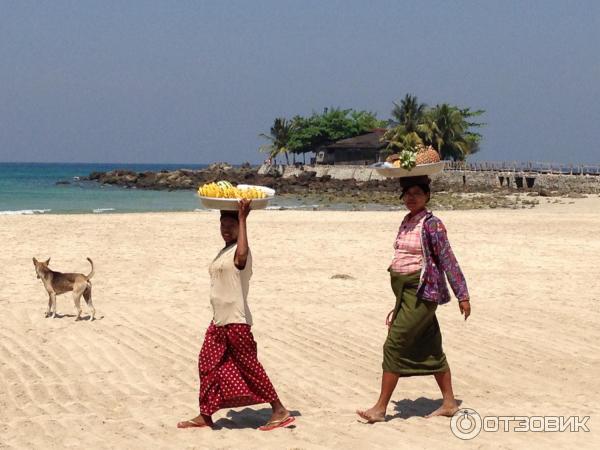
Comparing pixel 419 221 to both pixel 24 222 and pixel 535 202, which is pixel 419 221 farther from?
pixel 535 202

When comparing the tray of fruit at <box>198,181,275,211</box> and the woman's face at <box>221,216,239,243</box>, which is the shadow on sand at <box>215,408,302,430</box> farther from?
the tray of fruit at <box>198,181,275,211</box>

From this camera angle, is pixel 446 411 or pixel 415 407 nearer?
pixel 446 411

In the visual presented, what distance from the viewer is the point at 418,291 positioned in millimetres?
5449

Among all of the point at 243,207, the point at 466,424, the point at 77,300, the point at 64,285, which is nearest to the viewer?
the point at 243,207

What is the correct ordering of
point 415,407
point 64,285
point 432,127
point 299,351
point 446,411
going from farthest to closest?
1. point 432,127
2. point 64,285
3. point 299,351
4. point 415,407
5. point 446,411

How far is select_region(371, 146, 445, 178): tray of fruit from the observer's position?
5.58 m

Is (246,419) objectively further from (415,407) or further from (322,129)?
(322,129)

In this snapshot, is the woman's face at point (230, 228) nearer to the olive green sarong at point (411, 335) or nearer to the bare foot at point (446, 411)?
the olive green sarong at point (411, 335)

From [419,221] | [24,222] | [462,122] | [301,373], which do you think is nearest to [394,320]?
[419,221]

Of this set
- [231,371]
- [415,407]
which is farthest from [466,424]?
[231,371]

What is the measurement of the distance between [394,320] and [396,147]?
66502mm

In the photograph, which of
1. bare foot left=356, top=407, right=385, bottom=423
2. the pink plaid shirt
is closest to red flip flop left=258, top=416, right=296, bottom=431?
bare foot left=356, top=407, right=385, bottom=423

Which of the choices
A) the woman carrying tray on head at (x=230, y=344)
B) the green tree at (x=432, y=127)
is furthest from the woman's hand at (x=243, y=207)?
the green tree at (x=432, y=127)

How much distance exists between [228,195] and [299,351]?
2999 mm
